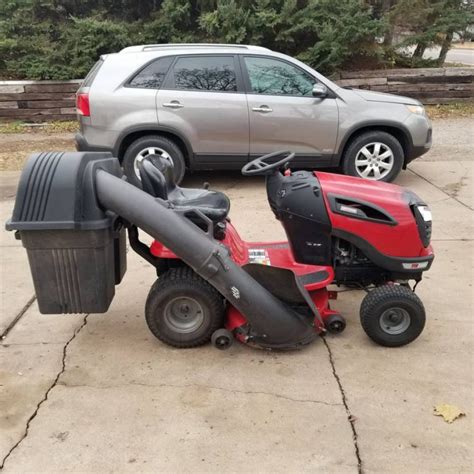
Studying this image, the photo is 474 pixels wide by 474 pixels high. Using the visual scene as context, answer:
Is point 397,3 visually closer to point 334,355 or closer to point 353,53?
point 353,53

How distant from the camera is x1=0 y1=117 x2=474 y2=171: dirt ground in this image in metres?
8.66

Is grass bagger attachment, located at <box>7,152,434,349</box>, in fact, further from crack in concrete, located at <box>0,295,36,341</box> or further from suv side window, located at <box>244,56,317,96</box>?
suv side window, located at <box>244,56,317,96</box>

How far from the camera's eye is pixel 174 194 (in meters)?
3.67

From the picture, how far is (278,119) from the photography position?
669 cm

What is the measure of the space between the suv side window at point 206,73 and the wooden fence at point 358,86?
533 cm

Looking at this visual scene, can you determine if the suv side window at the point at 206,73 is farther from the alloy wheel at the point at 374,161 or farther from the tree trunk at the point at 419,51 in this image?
the tree trunk at the point at 419,51

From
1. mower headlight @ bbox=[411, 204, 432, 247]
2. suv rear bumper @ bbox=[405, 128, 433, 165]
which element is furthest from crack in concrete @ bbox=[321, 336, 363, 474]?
suv rear bumper @ bbox=[405, 128, 433, 165]

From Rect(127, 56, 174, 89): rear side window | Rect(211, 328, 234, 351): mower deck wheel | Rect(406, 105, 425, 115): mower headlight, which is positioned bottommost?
Rect(211, 328, 234, 351): mower deck wheel

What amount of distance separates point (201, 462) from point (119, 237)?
1474mm

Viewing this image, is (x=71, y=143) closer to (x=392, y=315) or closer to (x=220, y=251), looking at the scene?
(x=220, y=251)

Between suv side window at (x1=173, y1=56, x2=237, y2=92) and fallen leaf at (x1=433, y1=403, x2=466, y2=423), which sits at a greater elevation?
suv side window at (x1=173, y1=56, x2=237, y2=92)

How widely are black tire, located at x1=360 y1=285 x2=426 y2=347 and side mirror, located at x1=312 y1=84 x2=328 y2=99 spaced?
12.6 feet

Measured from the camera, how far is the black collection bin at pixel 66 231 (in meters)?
2.90

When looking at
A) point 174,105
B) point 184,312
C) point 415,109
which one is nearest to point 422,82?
point 415,109
